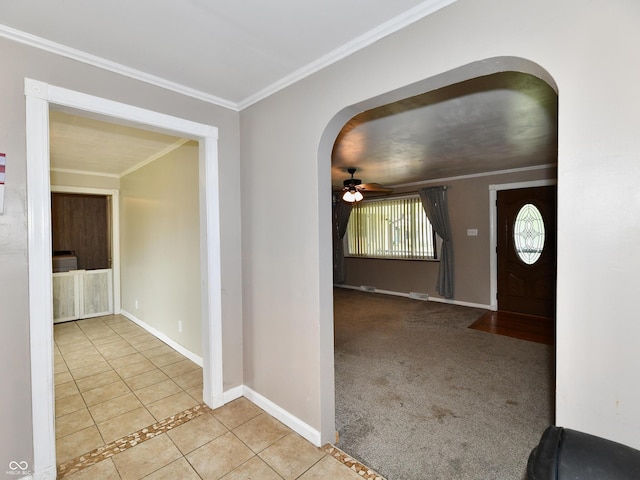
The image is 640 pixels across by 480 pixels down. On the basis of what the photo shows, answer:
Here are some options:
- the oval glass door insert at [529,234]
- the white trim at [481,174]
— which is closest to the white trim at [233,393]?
the oval glass door insert at [529,234]

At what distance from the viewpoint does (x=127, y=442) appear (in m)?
2.11

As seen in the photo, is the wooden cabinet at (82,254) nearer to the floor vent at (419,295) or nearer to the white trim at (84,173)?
the white trim at (84,173)

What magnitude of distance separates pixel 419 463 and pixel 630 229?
1.77m

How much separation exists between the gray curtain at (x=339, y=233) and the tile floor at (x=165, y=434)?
492 centimetres

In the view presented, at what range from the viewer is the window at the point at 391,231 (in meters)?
6.47

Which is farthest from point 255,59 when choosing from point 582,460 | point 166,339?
point 166,339

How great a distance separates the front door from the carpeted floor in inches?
55.6

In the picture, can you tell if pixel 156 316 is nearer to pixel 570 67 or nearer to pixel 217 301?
pixel 217 301

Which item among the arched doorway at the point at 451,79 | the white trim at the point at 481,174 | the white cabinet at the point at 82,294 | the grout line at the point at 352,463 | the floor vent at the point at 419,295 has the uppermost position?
the white trim at the point at 481,174

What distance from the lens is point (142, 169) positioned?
450 cm

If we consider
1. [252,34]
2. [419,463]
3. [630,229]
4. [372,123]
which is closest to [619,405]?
[630,229]

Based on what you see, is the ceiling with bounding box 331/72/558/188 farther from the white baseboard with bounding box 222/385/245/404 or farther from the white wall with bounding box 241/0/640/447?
the white baseboard with bounding box 222/385/245/404

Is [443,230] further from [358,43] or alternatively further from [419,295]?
[358,43]

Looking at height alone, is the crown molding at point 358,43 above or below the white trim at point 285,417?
above
